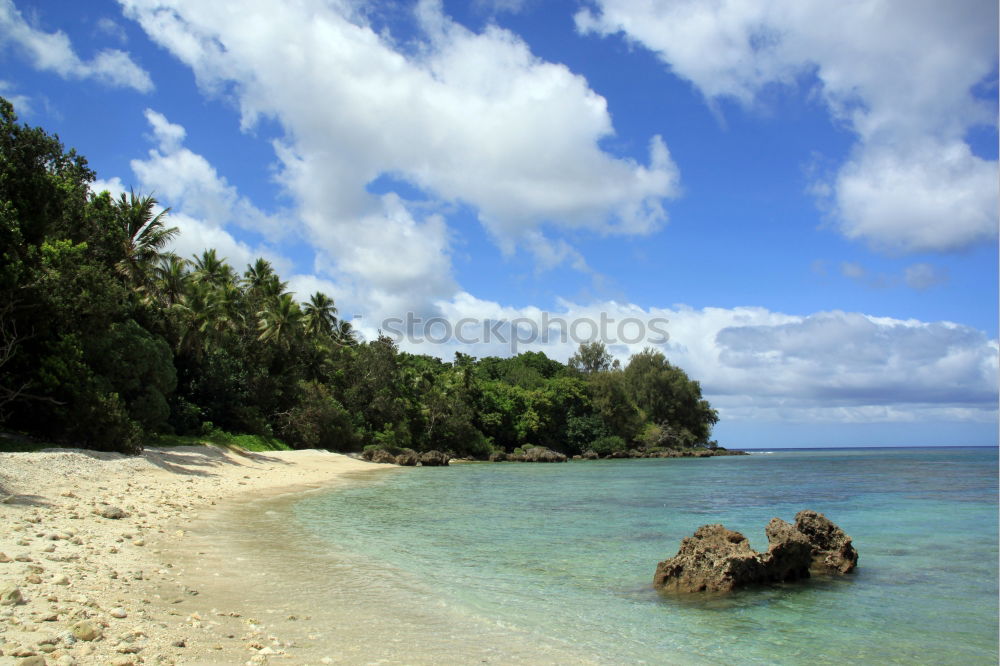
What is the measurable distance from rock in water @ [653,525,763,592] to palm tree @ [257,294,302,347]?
136 ft

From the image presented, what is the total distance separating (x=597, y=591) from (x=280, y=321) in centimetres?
4152

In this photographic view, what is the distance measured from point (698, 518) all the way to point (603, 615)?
1145 centimetres

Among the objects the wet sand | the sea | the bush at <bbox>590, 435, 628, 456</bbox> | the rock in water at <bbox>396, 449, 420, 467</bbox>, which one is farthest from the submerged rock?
the wet sand

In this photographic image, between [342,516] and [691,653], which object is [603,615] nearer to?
[691,653]

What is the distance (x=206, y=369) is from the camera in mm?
40125

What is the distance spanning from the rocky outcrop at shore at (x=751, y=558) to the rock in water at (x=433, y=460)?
144 feet

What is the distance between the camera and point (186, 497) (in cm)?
1817

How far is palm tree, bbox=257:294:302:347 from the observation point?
46719 millimetres

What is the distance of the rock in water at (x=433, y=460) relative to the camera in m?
53.3

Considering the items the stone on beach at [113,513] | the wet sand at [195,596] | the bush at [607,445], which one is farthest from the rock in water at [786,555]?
the bush at [607,445]

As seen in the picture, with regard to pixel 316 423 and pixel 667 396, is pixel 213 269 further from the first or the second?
pixel 667 396

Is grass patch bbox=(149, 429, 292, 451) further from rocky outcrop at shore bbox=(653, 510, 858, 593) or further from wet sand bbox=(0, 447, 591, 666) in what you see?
rocky outcrop at shore bbox=(653, 510, 858, 593)

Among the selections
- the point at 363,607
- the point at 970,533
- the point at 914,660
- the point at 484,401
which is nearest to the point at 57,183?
the point at 363,607

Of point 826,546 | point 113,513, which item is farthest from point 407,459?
point 826,546
